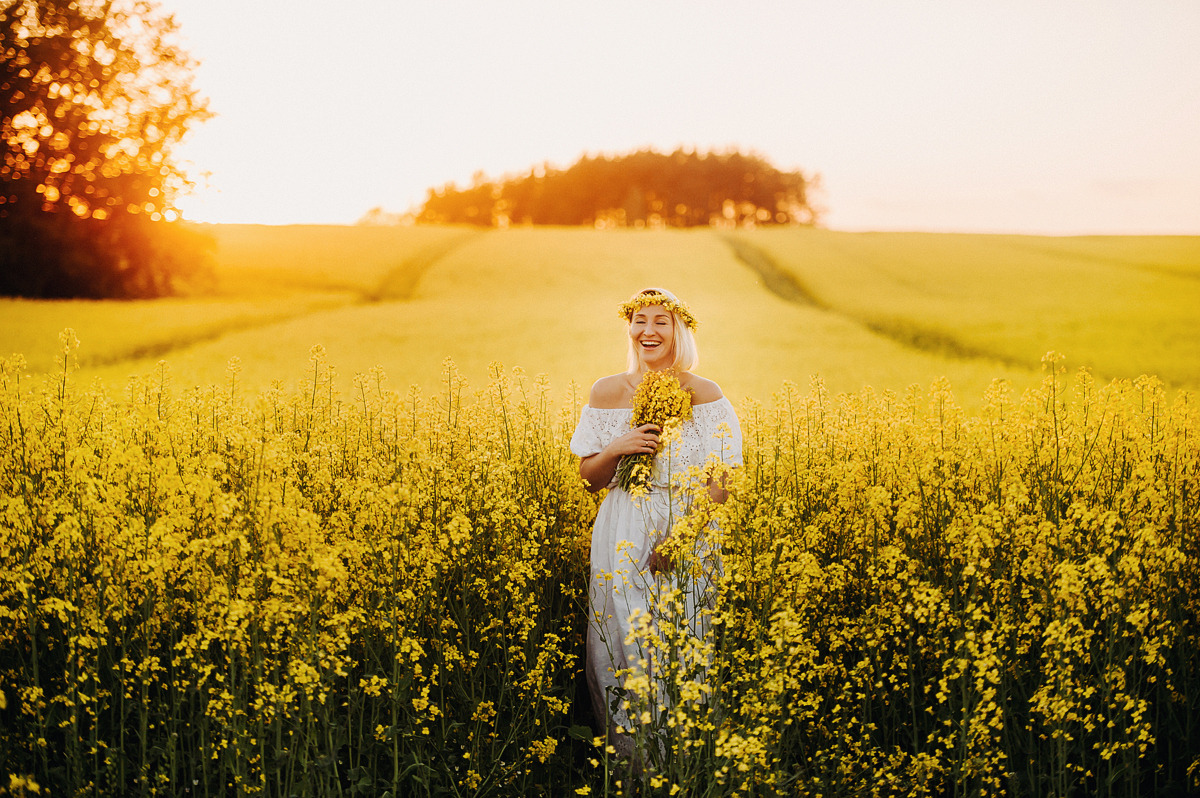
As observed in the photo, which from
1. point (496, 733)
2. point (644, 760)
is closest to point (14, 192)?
point (496, 733)

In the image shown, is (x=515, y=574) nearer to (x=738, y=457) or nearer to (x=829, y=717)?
(x=738, y=457)

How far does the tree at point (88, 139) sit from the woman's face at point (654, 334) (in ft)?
38.6

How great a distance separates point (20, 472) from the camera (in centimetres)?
447

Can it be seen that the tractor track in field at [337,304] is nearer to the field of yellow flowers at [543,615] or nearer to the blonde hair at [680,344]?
the field of yellow flowers at [543,615]

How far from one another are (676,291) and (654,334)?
1656 cm

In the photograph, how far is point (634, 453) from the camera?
13.0 ft

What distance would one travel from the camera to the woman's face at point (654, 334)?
439 centimetres

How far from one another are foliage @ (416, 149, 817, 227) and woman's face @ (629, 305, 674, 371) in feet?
120

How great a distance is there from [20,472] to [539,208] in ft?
124

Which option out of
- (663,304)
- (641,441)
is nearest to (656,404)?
(641,441)

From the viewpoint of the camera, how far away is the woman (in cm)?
390

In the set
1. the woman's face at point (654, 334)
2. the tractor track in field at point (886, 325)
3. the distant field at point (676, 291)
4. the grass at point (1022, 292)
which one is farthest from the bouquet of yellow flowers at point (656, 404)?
the tractor track in field at point (886, 325)

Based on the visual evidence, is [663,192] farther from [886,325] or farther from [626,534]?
[626,534]

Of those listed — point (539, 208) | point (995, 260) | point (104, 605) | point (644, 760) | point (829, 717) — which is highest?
point (539, 208)
